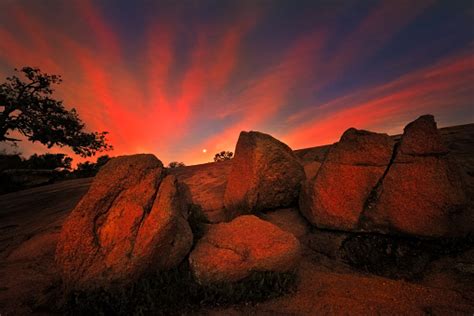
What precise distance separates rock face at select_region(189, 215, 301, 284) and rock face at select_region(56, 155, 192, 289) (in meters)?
0.47

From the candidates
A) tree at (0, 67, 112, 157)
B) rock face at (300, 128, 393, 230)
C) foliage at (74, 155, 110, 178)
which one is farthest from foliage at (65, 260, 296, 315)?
foliage at (74, 155, 110, 178)

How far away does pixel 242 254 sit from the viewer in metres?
4.90

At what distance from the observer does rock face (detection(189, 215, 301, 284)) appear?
4.60 m

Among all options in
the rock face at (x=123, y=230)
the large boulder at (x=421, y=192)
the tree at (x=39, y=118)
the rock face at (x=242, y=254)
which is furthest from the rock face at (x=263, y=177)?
the tree at (x=39, y=118)

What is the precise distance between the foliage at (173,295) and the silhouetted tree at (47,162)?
26.6 m

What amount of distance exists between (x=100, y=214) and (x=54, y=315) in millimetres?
1702

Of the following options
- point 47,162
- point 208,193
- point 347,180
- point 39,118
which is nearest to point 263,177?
point 347,180

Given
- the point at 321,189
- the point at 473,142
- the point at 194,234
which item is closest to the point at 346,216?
the point at 321,189

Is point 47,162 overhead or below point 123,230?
overhead

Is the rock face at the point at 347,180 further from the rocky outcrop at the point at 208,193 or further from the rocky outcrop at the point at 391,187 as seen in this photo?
the rocky outcrop at the point at 208,193

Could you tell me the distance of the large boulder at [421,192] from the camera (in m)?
5.38

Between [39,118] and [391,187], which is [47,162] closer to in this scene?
[39,118]

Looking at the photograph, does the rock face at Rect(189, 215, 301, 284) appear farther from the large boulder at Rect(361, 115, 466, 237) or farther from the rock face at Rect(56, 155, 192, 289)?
the large boulder at Rect(361, 115, 466, 237)

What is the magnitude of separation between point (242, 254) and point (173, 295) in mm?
1376
